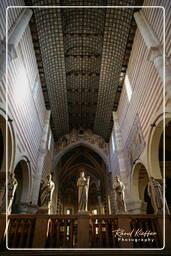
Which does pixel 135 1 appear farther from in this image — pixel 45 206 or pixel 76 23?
pixel 45 206

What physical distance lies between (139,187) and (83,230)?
860 cm

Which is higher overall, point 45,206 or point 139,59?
point 139,59

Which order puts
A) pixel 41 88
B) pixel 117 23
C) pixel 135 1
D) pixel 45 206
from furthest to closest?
pixel 41 88 < pixel 117 23 < pixel 135 1 < pixel 45 206

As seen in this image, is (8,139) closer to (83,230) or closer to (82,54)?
(83,230)

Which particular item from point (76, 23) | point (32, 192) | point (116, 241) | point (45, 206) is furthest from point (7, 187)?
point (76, 23)

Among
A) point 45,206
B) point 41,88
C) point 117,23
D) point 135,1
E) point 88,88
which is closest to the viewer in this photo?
point 45,206

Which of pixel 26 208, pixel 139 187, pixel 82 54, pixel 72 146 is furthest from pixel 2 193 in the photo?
pixel 72 146

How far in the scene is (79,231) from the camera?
6.23 metres

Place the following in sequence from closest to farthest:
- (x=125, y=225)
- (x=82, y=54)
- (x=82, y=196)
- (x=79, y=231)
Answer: (x=79, y=231), (x=125, y=225), (x=82, y=196), (x=82, y=54)

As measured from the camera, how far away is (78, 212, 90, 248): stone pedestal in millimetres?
5955

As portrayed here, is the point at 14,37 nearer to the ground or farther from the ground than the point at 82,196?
farther from the ground

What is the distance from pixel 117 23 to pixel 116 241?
12395 mm

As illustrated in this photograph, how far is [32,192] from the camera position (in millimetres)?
13680

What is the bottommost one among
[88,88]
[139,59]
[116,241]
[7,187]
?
[116,241]
